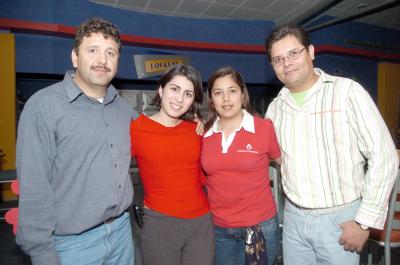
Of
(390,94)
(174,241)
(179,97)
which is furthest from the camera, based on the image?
(390,94)

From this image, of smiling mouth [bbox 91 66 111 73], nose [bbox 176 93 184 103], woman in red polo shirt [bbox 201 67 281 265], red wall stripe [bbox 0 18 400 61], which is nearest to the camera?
smiling mouth [bbox 91 66 111 73]

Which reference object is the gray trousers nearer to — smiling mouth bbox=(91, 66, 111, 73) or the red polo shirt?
the red polo shirt

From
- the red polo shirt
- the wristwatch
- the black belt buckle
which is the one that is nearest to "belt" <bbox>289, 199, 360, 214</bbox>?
the wristwatch

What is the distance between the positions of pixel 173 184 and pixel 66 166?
58 centimetres

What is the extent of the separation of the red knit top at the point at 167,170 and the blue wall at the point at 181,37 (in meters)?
4.42

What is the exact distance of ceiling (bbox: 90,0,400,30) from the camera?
5875mm

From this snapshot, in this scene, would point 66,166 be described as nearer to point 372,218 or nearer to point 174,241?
point 174,241

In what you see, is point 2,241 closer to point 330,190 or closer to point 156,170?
point 156,170

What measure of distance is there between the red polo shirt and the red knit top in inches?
3.9

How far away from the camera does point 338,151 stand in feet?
4.91

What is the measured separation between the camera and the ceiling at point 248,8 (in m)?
5.88

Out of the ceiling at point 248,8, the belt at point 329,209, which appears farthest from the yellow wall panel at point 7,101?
the belt at point 329,209

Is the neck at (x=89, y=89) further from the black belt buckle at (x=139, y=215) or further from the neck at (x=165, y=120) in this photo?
the black belt buckle at (x=139, y=215)

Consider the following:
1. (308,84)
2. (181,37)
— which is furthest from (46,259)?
(181,37)
